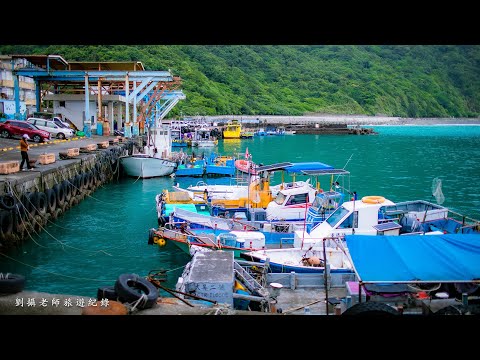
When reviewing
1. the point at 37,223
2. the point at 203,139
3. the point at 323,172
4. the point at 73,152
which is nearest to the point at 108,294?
the point at 323,172

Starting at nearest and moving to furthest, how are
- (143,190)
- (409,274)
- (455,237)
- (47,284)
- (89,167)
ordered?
(409,274) < (455,237) < (47,284) < (89,167) < (143,190)

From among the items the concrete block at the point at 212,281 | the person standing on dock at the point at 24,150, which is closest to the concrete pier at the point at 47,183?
the person standing on dock at the point at 24,150

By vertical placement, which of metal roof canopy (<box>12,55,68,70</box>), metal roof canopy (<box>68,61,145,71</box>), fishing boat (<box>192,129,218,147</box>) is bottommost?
fishing boat (<box>192,129,218,147</box>)

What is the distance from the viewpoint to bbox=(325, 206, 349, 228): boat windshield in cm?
1589

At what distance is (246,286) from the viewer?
11.3 metres

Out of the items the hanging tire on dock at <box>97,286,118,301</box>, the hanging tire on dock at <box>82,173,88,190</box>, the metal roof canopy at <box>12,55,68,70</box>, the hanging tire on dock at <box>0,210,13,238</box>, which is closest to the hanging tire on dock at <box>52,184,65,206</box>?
the hanging tire on dock at <box>82,173,88,190</box>

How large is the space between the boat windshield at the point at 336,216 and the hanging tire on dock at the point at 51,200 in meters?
12.2

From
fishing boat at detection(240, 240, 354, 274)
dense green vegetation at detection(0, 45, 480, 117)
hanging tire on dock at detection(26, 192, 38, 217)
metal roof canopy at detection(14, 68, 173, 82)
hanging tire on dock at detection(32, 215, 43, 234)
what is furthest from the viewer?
dense green vegetation at detection(0, 45, 480, 117)

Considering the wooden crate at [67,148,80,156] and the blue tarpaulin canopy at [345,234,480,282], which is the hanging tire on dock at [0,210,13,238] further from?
the blue tarpaulin canopy at [345,234,480,282]

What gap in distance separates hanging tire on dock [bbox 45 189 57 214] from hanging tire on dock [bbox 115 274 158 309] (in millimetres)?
14929

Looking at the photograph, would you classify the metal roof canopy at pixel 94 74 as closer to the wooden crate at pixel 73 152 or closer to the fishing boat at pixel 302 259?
the wooden crate at pixel 73 152
